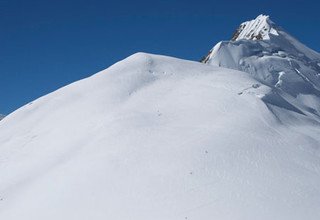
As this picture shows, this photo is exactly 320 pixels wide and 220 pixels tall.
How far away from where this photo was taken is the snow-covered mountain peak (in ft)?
266

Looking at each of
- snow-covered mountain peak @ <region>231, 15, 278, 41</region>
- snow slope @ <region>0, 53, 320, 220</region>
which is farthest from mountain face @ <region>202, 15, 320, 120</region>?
snow slope @ <region>0, 53, 320, 220</region>

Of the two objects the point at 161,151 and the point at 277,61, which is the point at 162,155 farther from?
the point at 277,61

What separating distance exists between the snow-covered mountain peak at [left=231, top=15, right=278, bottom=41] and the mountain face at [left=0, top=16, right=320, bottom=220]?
48.6m

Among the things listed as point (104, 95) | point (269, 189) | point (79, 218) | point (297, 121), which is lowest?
point (269, 189)

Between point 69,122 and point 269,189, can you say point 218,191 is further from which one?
point 69,122

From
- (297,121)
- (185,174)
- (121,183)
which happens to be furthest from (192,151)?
(297,121)

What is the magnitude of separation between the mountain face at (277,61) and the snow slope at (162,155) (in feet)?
79.7

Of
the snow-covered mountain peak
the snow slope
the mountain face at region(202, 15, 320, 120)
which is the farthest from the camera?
the snow-covered mountain peak

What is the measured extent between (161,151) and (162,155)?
1.56 feet

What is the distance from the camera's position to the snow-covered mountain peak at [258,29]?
81.1m

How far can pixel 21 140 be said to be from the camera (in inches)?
1074

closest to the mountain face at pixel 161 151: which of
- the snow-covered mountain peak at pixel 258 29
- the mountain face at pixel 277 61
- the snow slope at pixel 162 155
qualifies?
the snow slope at pixel 162 155

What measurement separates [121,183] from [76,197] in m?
1.81

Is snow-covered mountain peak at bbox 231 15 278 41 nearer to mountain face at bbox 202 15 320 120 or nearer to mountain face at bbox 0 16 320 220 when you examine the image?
mountain face at bbox 202 15 320 120
